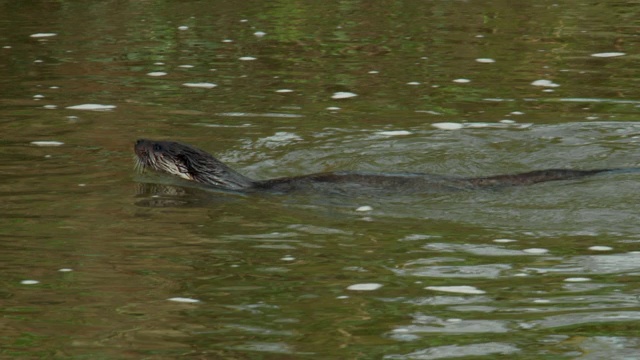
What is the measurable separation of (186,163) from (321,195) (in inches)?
53.6

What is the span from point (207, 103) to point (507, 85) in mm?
2932

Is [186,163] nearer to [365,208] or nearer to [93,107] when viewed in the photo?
[365,208]

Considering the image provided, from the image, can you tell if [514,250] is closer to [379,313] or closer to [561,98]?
[379,313]

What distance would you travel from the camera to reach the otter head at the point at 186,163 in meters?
9.98

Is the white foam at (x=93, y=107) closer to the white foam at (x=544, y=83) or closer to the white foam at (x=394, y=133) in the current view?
the white foam at (x=394, y=133)

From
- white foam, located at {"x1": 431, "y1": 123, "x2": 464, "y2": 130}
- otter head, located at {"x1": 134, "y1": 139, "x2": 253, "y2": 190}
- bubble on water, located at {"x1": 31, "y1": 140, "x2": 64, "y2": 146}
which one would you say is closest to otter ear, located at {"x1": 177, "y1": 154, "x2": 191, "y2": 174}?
otter head, located at {"x1": 134, "y1": 139, "x2": 253, "y2": 190}

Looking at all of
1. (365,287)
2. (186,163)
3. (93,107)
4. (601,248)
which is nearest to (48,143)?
(93,107)

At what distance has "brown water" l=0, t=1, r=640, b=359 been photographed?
6.41 m

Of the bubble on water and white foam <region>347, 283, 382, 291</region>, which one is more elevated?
white foam <region>347, 283, 382, 291</region>

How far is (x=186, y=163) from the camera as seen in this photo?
1026 centimetres

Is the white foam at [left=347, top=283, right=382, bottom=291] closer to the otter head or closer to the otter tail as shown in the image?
the otter tail

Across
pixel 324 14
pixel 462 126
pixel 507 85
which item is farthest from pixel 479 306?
pixel 324 14

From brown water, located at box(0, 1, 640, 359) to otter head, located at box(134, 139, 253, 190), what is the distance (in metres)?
0.14

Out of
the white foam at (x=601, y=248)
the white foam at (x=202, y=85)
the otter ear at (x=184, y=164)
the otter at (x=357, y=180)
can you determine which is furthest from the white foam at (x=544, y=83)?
the white foam at (x=601, y=248)
